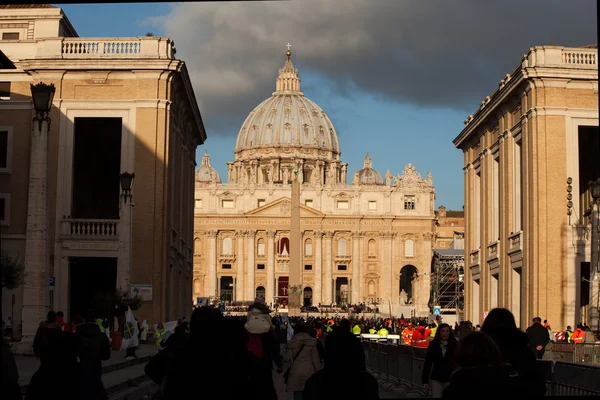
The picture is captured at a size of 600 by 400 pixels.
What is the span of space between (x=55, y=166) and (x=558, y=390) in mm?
35343

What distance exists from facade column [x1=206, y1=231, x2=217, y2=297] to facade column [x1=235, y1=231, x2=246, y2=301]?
9.16ft

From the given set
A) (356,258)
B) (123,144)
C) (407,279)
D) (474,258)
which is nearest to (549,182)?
(474,258)

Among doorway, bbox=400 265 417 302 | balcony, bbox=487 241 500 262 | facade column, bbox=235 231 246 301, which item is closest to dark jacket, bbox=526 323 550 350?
balcony, bbox=487 241 500 262

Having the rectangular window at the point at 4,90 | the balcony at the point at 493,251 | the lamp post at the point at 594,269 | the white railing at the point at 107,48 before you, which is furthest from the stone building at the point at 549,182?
the rectangular window at the point at 4,90

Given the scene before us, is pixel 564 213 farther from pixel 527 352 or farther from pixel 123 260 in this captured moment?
pixel 527 352

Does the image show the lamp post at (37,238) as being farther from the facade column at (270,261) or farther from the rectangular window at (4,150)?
the facade column at (270,261)

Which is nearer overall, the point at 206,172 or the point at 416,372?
the point at 416,372

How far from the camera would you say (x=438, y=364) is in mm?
13938

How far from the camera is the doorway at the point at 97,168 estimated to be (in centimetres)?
5081

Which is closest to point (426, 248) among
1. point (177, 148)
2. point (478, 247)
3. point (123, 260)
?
point (478, 247)

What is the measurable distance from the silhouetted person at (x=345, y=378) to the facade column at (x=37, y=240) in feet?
61.4

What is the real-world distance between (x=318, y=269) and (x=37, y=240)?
12038cm

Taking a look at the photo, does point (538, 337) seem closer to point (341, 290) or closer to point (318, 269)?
point (318, 269)

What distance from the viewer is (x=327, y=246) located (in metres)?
147
